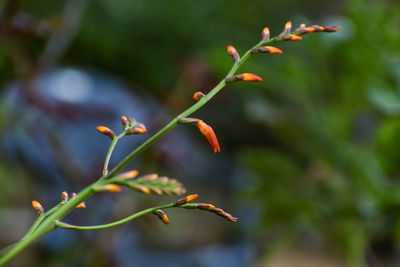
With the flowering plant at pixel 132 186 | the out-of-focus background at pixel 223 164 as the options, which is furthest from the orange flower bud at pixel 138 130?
the out-of-focus background at pixel 223 164

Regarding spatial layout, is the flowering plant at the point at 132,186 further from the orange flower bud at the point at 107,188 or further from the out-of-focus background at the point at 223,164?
the out-of-focus background at the point at 223,164

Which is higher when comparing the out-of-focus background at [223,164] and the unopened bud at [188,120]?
the unopened bud at [188,120]

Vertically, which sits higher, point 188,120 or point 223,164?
point 188,120

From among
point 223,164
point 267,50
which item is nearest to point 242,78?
point 267,50

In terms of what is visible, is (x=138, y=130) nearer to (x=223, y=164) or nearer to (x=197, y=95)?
(x=197, y=95)

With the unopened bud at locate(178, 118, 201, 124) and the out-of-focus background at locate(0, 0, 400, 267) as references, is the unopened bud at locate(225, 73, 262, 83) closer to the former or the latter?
the unopened bud at locate(178, 118, 201, 124)

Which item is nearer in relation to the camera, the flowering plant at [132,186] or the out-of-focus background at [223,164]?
the flowering plant at [132,186]

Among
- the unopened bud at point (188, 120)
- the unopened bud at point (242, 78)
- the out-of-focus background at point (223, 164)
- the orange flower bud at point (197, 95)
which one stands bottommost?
the out-of-focus background at point (223, 164)

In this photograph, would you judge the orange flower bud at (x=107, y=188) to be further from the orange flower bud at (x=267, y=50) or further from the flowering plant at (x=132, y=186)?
the orange flower bud at (x=267, y=50)

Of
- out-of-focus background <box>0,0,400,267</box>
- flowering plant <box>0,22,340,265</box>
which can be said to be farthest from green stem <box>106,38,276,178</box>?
out-of-focus background <box>0,0,400,267</box>
